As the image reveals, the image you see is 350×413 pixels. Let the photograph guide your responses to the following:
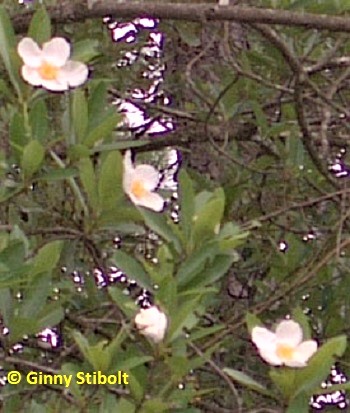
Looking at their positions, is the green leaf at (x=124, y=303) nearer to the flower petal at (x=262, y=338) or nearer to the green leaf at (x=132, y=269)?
the green leaf at (x=132, y=269)

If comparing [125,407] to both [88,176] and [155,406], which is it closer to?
[155,406]

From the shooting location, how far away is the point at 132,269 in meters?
1.23

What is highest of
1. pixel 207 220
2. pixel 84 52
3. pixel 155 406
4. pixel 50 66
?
pixel 84 52

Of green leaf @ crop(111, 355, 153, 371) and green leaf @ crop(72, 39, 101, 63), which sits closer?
green leaf @ crop(111, 355, 153, 371)

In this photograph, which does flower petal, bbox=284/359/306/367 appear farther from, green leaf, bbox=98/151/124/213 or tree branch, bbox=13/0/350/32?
tree branch, bbox=13/0/350/32

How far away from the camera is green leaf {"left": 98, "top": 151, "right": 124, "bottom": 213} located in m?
1.17

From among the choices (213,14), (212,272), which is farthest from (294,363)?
(213,14)

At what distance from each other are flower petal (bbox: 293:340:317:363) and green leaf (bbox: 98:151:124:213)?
0.27 metres

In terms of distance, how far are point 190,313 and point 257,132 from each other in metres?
0.74

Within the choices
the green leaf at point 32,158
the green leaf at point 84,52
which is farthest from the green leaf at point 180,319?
the green leaf at point 84,52

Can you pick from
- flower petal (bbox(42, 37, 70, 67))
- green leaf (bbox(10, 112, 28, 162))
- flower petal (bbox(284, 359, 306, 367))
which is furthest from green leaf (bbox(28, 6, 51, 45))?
flower petal (bbox(284, 359, 306, 367))

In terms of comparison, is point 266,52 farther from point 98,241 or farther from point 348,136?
point 98,241

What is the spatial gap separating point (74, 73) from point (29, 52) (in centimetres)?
6

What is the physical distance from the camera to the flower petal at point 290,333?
1229 mm
